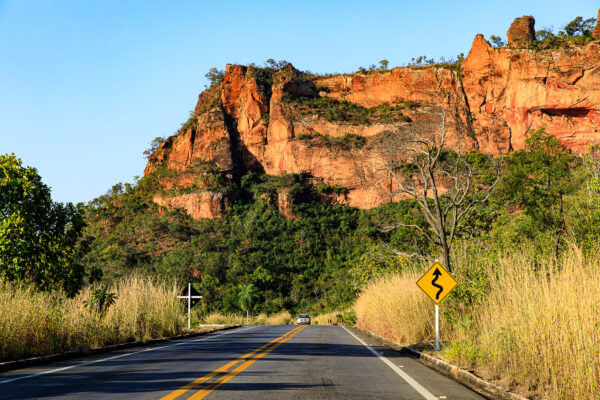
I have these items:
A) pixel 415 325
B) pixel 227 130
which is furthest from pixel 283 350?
pixel 227 130

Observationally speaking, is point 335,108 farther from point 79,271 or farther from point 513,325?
point 513,325

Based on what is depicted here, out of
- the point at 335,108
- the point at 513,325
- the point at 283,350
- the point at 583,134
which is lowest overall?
the point at 283,350

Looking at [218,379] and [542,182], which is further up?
[542,182]

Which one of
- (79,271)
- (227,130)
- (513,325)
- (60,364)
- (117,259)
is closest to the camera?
(513,325)

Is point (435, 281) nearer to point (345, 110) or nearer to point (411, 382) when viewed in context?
point (411, 382)

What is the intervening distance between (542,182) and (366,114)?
76.3 meters

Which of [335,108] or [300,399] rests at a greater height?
[335,108]

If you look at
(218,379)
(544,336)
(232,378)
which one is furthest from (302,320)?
(544,336)

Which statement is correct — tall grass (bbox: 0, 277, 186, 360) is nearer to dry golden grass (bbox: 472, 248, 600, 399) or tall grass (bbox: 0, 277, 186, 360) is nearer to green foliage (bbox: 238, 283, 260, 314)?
dry golden grass (bbox: 472, 248, 600, 399)

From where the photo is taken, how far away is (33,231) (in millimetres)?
20141

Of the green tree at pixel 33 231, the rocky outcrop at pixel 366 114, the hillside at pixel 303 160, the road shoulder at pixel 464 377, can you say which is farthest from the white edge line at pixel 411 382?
the rocky outcrop at pixel 366 114

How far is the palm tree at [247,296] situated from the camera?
6222 cm

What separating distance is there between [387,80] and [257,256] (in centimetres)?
4887

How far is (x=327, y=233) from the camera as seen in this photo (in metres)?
82.2
